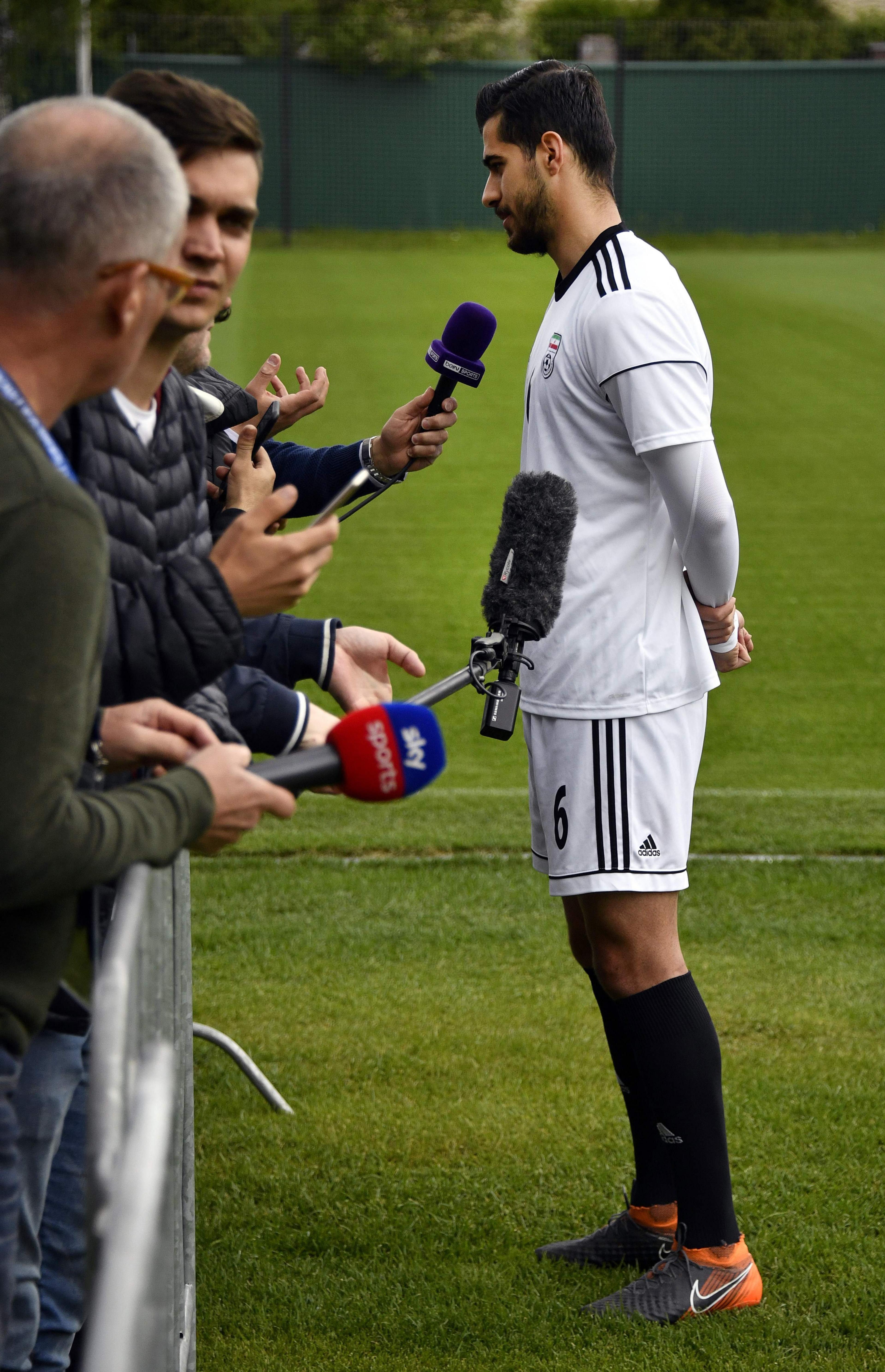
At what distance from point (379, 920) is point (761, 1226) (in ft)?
6.13

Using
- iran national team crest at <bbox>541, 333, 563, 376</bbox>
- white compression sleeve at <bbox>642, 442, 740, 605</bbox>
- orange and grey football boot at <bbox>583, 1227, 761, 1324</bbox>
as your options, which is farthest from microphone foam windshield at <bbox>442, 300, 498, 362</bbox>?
orange and grey football boot at <bbox>583, 1227, 761, 1324</bbox>

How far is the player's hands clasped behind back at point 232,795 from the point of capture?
158cm

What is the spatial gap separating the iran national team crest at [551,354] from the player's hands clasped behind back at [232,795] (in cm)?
131

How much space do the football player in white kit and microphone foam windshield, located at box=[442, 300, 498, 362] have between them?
0.36ft

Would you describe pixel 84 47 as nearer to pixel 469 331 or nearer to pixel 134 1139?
pixel 469 331

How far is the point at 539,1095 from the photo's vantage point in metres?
3.59

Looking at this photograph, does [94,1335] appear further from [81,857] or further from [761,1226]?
[761,1226]

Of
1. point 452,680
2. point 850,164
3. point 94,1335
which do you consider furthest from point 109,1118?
point 850,164

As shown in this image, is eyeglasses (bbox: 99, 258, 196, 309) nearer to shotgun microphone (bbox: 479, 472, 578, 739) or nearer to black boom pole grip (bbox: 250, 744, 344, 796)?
black boom pole grip (bbox: 250, 744, 344, 796)

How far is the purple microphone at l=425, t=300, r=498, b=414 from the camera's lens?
2738mm

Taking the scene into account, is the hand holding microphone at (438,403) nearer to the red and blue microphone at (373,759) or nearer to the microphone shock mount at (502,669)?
the microphone shock mount at (502,669)

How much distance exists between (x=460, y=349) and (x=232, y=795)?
1.40 m

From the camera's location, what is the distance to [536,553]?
2383 millimetres

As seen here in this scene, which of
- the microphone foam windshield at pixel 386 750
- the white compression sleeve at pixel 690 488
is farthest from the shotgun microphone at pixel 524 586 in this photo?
the microphone foam windshield at pixel 386 750
